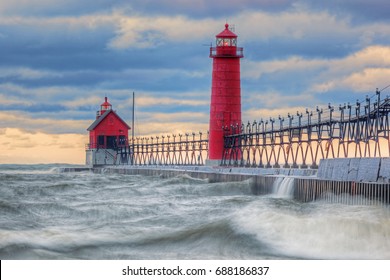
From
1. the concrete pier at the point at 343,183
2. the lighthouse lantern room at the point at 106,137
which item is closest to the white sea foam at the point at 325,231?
the concrete pier at the point at 343,183

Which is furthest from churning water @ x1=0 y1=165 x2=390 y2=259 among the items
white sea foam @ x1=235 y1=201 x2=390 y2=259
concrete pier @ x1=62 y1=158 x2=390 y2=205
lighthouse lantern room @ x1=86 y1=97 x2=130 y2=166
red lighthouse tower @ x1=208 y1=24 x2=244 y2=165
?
lighthouse lantern room @ x1=86 y1=97 x2=130 y2=166

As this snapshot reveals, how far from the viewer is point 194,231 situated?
26.0 metres

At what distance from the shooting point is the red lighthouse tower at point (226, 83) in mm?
60312

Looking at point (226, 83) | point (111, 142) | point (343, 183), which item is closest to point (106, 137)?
point (111, 142)

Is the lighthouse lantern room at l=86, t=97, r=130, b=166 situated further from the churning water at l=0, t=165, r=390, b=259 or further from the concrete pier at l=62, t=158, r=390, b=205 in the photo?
the churning water at l=0, t=165, r=390, b=259

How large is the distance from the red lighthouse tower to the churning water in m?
25.2

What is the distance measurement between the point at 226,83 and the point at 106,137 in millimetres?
33363

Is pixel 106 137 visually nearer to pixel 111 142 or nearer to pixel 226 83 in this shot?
pixel 111 142

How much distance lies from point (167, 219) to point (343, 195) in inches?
232

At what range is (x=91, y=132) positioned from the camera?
92500mm

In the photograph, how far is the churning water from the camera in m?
22.4

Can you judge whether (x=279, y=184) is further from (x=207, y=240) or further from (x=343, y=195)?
(x=207, y=240)
